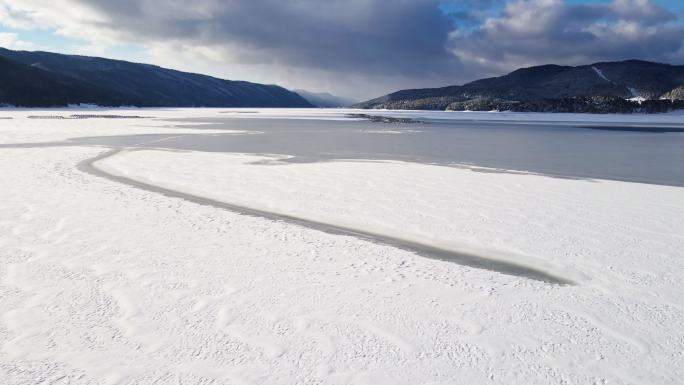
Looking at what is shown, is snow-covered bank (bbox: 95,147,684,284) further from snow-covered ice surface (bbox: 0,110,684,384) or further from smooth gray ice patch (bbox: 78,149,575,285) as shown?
smooth gray ice patch (bbox: 78,149,575,285)

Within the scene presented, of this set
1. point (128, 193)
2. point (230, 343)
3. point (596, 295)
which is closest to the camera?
point (230, 343)

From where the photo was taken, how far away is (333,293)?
5.25 meters

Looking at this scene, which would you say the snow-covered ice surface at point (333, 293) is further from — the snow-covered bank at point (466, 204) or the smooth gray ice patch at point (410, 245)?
the smooth gray ice patch at point (410, 245)

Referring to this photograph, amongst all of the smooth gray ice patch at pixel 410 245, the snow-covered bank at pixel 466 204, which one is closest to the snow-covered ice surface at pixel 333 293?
the snow-covered bank at pixel 466 204

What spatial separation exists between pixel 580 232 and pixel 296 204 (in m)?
5.51

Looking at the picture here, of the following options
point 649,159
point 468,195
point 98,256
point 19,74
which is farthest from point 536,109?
point 19,74

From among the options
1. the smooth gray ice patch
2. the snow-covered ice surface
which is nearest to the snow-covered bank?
the snow-covered ice surface

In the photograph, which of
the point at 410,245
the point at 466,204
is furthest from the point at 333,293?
the point at 466,204

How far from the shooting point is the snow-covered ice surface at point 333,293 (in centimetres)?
380

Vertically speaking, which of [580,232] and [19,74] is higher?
[19,74]

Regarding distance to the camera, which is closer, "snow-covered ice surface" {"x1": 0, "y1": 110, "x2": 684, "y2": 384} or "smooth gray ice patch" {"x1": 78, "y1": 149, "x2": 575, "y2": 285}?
"snow-covered ice surface" {"x1": 0, "y1": 110, "x2": 684, "y2": 384}

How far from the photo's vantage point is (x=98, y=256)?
21.0 ft

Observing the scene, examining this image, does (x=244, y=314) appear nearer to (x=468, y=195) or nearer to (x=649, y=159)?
(x=468, y=195)

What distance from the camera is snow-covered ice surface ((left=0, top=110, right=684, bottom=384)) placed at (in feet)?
12.5
